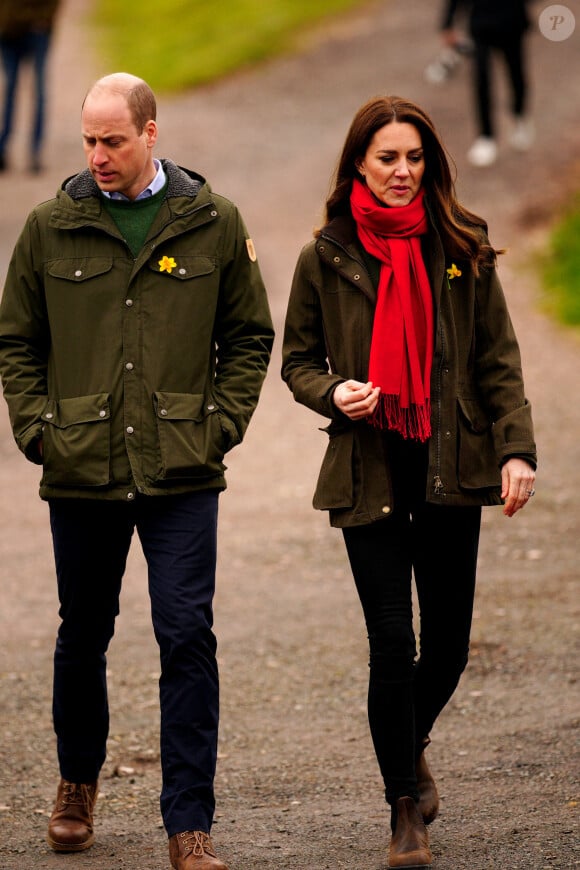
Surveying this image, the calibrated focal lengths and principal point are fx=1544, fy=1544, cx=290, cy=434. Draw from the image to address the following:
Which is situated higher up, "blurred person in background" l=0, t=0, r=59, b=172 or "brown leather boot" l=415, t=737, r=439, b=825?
"blurred person in background" l=0, t=0, r=59, b=172

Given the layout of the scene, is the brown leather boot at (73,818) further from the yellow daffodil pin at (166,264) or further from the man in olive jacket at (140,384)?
the yellow daffodil pin at (166,264)

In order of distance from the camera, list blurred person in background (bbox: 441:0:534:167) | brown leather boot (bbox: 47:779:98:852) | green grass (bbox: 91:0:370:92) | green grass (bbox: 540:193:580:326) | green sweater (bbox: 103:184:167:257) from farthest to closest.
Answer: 1. green grass (bbox: 91:0:370:92)
2. blurred person in background (bbox: 441:0:534:167)
3. green grass (bbox: 540:193:580:326)
4. brown leather boot (bbox: 47:779:98:852)
5. green sweater (bbox: 103:184:167:257)

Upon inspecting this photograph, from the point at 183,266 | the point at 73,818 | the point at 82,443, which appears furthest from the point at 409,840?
the point at 183,266

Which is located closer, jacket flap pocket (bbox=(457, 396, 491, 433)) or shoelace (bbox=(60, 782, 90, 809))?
jacket flap pocket (bbox=(457, 396, 491, 433))

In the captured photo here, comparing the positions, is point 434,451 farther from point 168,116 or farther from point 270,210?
point 168,116

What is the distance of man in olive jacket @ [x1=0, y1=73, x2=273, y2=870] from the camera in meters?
4.44

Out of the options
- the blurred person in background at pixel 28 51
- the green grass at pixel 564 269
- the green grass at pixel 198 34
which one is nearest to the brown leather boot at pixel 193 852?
the green grass at pixel 564 269

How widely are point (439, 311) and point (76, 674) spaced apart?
5.13ft

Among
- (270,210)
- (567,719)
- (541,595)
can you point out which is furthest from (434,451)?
(270,210)

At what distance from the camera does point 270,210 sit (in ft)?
51.3

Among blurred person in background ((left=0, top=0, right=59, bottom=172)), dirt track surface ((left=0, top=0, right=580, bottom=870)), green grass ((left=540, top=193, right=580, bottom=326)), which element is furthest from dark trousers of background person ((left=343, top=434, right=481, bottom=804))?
blurred person in background ((left=0, top=0, right=59, bottom=172))

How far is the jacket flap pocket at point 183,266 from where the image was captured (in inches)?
177

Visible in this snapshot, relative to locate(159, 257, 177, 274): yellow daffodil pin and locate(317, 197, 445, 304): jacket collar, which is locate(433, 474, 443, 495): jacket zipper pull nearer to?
locate(317, 197, 445, 304): jacket collar

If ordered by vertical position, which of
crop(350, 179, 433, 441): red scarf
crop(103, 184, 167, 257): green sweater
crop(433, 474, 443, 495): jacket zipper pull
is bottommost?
crop(433, 474, 443, 495): jacket zipper pull
